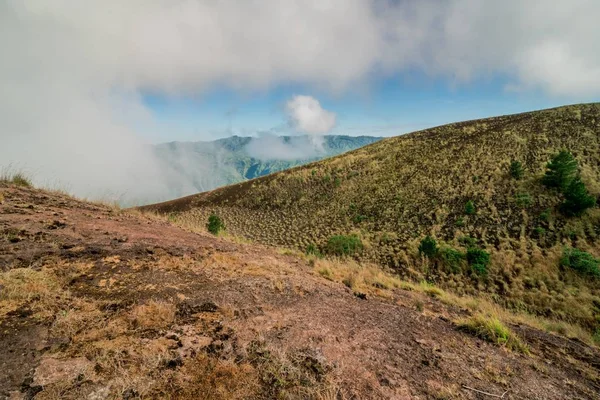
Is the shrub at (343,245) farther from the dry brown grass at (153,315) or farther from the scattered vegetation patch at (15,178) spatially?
the dry brown grass at (153,315)

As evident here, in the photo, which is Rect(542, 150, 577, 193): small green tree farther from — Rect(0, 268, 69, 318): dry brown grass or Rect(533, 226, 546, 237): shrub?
Rect(0, 268, 69, 318): dry brown grass

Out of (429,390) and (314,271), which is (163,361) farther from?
(314,271)

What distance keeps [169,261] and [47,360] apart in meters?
3.57

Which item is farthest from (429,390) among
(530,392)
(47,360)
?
(47,360)

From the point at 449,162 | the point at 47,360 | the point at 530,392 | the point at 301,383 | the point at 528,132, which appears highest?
the point at 528,132

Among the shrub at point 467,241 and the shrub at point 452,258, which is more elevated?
the shrub at point 467,241

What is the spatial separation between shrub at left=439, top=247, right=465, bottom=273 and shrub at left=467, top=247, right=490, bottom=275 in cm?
61

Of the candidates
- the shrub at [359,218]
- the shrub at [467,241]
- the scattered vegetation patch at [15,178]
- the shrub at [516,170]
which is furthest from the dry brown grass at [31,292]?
the shrub at [516,170]

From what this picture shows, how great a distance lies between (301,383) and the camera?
3.29m

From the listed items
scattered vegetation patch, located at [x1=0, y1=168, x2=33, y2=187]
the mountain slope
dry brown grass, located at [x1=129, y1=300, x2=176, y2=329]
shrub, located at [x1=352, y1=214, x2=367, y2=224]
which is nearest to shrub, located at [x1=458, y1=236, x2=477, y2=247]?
the mountain slope

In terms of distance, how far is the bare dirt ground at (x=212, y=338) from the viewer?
2984 millimetres

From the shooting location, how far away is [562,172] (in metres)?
23.5

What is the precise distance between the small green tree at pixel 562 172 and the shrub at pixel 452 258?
12.5 metres

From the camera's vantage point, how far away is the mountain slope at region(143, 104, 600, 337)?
56.5 feet
